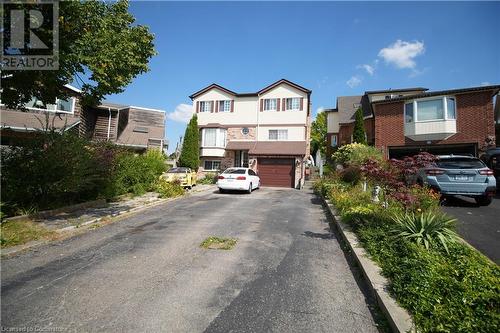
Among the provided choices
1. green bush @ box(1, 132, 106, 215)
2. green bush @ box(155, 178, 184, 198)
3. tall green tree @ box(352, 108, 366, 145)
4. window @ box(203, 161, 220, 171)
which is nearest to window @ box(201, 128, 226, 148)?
window @ box(203, 161, 220, 171)

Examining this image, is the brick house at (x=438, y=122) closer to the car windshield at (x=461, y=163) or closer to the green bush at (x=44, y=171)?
the car windshield at (x=461, y=163)

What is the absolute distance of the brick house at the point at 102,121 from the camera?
58.7ft

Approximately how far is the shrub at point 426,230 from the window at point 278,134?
68.2ft

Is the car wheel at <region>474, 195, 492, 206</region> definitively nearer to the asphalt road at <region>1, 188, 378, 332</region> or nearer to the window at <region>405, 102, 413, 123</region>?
the asphalt road at <region>1, 188, 378, 332</region>

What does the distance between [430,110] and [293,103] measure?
11.1 metres

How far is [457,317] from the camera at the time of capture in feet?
9.30

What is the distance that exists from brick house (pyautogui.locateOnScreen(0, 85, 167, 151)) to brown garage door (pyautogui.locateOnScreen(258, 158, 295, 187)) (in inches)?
416

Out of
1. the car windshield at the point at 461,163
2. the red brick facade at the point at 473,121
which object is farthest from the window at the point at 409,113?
the car windshield at the point at 461,163

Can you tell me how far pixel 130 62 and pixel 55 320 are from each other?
6.61 m

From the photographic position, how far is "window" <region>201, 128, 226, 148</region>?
26703 mm

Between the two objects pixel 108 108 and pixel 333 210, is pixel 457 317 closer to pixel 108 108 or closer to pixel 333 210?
pixel 333 210

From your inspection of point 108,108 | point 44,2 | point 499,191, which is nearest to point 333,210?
point 44,2

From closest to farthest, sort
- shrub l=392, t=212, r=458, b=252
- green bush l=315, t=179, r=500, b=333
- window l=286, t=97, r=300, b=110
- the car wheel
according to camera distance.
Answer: green bush l=315, t=179, r=500, b=333 < shrub l=392, t=212, r=458, b=252 < the car wheel < window l=286, t=97, r=300, b=110

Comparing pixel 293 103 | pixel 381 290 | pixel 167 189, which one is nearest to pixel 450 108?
pixel 293 103
